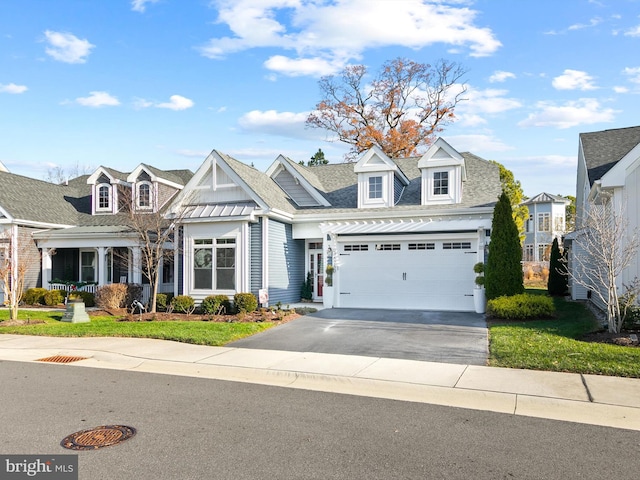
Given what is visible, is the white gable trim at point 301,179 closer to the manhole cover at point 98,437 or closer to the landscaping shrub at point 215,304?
the landscaping shrub at point 215,304

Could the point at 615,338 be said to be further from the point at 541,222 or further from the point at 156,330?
the point at 541,222

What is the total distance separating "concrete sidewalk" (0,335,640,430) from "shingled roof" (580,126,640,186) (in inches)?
407

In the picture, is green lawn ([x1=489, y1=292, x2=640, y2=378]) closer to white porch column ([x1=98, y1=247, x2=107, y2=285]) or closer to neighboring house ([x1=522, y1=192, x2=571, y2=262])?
white porch column ([x1=98, y1=247, x2=107, y2=285])

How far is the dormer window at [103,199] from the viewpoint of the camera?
2416 centimetres

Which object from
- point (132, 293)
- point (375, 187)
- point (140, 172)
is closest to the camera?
point (132, 293)

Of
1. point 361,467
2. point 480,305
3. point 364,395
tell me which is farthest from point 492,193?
point 361,467

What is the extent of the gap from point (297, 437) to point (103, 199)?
2159cm

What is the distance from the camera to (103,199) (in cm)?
2441

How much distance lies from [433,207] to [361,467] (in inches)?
570

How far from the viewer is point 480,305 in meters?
15.9

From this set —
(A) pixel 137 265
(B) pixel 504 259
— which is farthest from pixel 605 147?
(A) pixel 137 265

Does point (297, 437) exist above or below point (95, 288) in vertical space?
below

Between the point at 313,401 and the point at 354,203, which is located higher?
the point at 354,203

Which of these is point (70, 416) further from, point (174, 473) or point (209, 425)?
point (174, 473)
